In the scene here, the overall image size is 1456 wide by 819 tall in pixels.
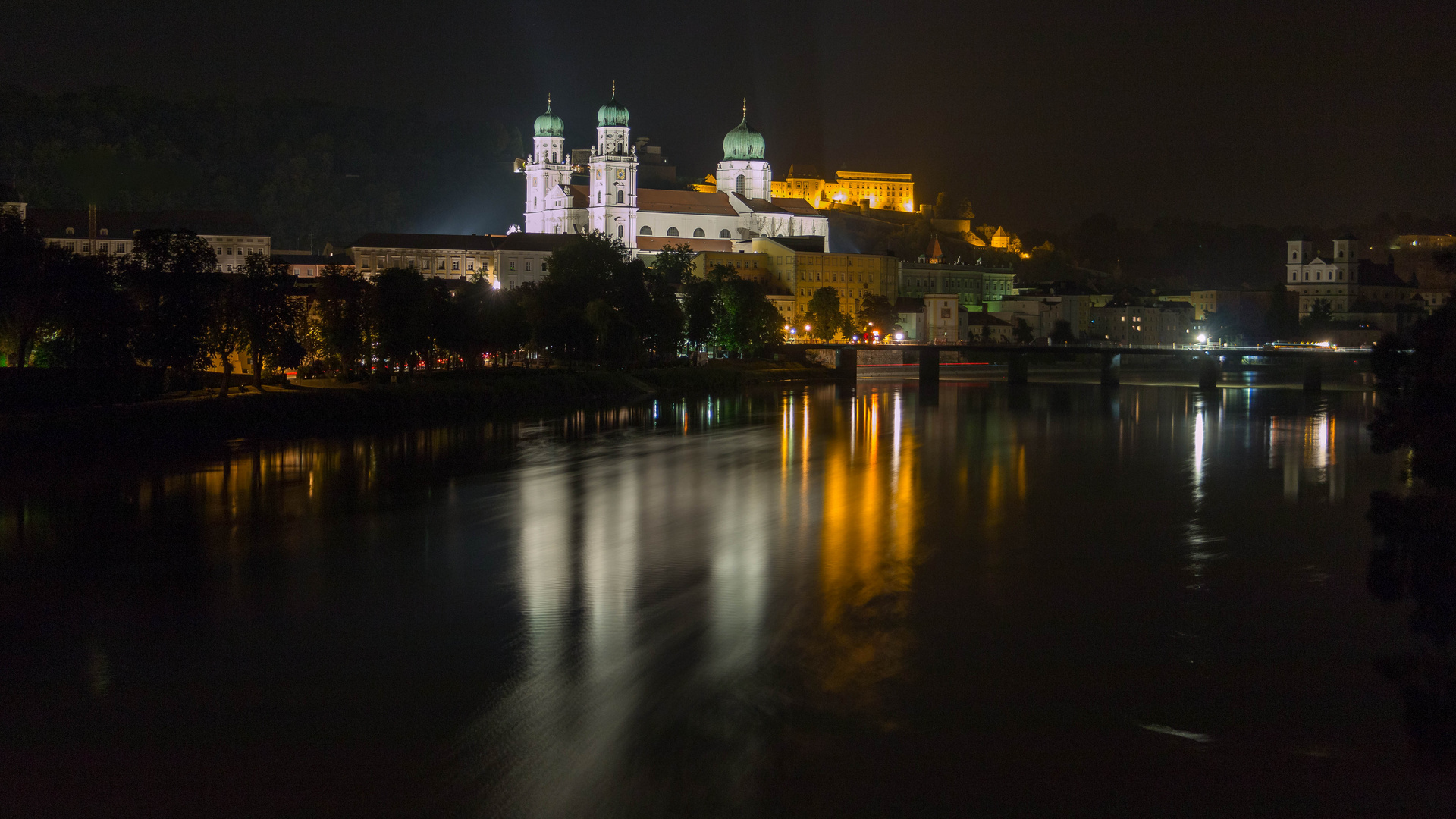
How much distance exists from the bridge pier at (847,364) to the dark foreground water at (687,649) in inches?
1933

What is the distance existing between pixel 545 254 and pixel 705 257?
11.7 m

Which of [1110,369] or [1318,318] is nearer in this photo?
[1110,369]

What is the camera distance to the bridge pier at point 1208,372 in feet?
224

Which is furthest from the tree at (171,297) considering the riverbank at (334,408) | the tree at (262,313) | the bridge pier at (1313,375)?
the bridge pier at (1313,375)

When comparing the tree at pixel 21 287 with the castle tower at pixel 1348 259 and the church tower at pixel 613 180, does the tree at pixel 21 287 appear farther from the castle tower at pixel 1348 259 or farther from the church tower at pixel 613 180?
the castle tower at pixel 1348 259

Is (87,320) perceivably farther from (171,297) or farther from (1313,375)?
(1313,375)

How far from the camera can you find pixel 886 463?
3384cm

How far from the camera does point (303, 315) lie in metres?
46.0

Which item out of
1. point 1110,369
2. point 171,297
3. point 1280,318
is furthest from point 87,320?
point 1280,318

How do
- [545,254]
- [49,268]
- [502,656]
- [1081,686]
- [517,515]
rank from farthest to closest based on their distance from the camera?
[545,254]
[49,268]
[517,515]
[502,656]
[1081,686]

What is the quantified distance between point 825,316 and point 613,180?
61.1 feet

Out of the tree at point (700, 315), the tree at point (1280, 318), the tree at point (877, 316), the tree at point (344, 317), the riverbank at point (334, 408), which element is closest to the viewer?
the riverbank at point (334, 408)

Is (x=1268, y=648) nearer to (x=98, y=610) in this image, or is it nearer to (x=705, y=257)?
(x=98, y=610)

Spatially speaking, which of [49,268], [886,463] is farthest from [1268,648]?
[49,268]
